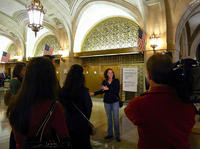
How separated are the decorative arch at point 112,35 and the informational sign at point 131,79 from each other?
2.05m

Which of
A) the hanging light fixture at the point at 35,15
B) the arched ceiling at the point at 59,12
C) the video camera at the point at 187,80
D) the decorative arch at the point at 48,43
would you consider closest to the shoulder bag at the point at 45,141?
Answer: the video camera at the point at 187,80

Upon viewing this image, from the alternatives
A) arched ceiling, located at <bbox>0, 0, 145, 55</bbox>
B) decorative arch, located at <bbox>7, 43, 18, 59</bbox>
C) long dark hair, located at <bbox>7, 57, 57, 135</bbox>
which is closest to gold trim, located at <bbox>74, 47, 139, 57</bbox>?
arched ceiling, located at <bbox>0, 0, 145, 55</bbox>

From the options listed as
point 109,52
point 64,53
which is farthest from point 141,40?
point 64,53

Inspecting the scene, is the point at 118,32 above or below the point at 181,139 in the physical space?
above

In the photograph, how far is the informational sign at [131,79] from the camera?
6414 millimetres

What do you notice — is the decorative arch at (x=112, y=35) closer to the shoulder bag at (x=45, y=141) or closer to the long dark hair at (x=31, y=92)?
the long dark hair at (x=31, y=92)

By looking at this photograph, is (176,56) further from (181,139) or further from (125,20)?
(181,139)

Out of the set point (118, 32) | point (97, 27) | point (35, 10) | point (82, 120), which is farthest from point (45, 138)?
point (97, 27)

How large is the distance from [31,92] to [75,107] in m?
0.83

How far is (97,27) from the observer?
9.33m

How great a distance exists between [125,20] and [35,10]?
5.71m

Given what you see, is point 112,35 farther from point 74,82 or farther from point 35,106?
point 35,106

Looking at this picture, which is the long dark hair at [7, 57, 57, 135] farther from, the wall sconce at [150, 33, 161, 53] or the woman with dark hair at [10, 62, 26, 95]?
the wall sconce at [150, 33, 161, 53]

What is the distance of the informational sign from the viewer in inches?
253
